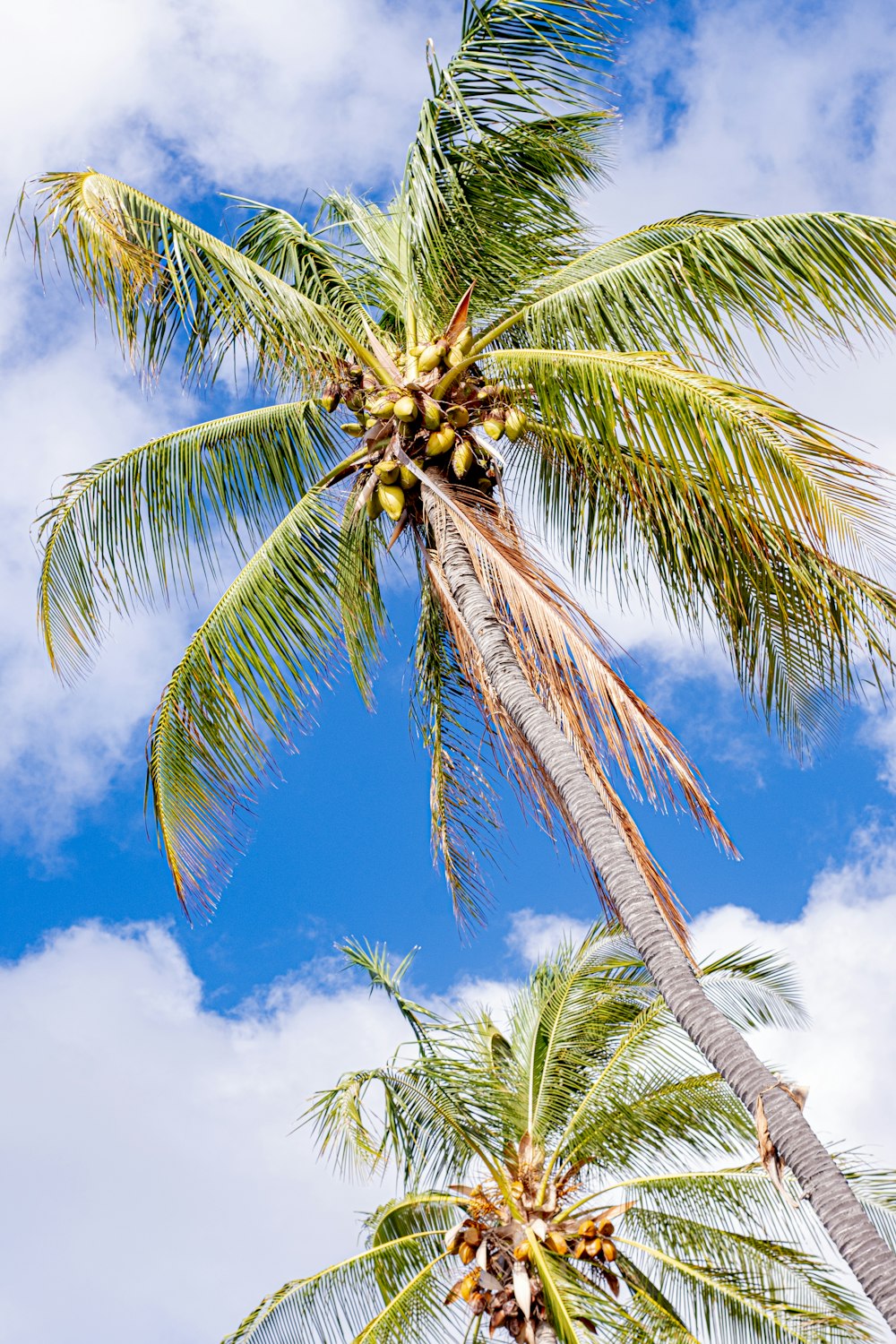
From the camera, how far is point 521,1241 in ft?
31.8

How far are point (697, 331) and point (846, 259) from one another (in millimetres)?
861

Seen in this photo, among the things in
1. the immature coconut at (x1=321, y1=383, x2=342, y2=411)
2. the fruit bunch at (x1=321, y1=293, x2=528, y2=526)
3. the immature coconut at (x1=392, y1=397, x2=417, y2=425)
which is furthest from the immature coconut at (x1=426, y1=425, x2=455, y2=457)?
the immature coconut at (x1=321, y1=383, x2=342, y2=411)

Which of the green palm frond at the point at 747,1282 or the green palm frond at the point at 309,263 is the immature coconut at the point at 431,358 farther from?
the green palm frond at the point at 747,1282

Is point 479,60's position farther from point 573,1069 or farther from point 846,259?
point 573,1069

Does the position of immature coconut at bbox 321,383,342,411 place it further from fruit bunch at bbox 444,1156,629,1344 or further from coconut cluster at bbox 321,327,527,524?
fruit bunch at bbox 444,1156,629,1344

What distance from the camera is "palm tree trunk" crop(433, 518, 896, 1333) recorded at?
197 inches

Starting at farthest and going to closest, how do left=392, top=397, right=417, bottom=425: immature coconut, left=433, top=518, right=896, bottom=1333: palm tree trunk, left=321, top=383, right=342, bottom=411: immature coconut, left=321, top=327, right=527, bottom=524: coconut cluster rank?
left=321, top=383, right=342, bottom=411: immature coconut → left=321, top=327, right=527, bottom=524: coconut cluster → left=392, top=397, right=417, bottom=425: immature coconut → left=433, top=518, right=896, bottom=1333: palm tree trunk

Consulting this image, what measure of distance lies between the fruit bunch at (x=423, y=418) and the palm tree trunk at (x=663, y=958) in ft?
1.46

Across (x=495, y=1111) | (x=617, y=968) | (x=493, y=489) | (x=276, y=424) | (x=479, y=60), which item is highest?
(x=479, y=60)

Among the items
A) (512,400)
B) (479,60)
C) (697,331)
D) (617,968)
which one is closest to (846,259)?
(697,331)

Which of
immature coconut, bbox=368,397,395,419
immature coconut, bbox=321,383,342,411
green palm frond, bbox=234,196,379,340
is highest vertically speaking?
Answer: green palm frond, bbox=234,196,379,340

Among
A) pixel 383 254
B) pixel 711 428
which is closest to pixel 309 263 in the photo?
pixel 383 254

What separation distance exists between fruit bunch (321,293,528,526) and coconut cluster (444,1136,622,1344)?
5.40m

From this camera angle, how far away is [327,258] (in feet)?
32.3
